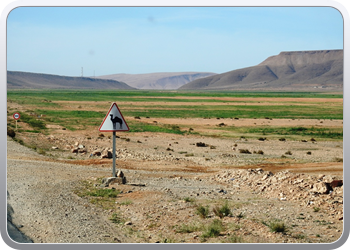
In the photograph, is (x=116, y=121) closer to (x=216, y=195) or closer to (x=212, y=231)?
(x=216, y=195)

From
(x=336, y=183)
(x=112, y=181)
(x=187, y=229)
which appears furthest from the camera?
(x=112, y=181)

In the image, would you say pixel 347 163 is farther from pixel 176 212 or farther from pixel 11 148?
pixel 11 148

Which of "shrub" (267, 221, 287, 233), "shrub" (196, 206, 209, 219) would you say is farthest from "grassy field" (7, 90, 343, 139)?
"shrub" (267, 221, 287, 233)

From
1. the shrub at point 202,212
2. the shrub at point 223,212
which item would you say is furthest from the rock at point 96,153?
the shrub at point 223,212

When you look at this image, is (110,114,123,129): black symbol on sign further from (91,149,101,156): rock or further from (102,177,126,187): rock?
(91,149,101,156): rock

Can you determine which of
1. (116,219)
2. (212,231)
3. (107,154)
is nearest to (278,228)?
(212,231)

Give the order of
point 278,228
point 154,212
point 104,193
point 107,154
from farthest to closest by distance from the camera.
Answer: point 107,154
point 104,193
point 154,212
point 278,228

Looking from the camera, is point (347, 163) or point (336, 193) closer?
point (347, 163)

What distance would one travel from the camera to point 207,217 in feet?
35.3

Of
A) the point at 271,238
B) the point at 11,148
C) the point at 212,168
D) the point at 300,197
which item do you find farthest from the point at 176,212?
the point at 11,148

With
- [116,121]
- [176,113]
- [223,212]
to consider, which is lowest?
[223,212]

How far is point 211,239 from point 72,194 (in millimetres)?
5720

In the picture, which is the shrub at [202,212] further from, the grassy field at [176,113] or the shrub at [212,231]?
the grassy field at [176,113]

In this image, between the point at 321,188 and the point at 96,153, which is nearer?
the point at 321,188
